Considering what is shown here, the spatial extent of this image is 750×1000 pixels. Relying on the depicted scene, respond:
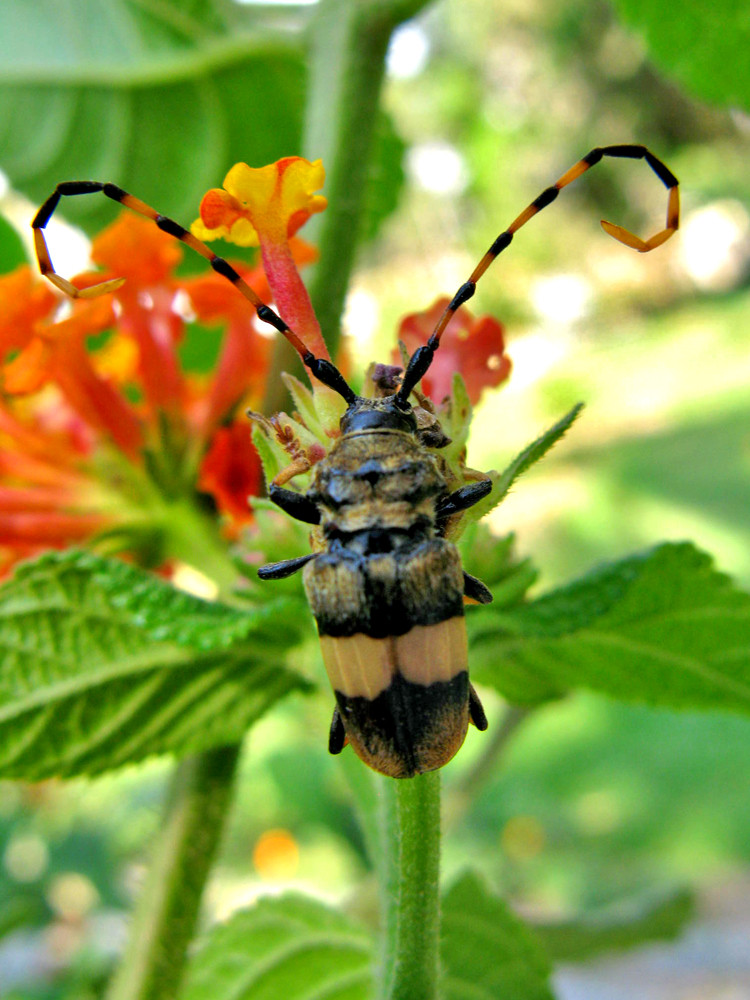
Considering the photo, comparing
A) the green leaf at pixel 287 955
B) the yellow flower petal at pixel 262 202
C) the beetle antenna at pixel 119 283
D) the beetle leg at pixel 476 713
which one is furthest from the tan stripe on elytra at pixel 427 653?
the green leaf at pixel 287 955

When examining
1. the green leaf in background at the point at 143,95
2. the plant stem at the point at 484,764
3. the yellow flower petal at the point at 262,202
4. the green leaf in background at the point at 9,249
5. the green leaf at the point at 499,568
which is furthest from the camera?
the plant stem at the point at 484,764

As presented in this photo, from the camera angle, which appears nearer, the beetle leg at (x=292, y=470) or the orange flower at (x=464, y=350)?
the beetle leg at (x=292, y=470)

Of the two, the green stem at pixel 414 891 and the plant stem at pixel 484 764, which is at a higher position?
the plant stem at pixel 484 764

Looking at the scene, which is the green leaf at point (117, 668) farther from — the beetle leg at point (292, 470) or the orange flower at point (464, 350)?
the orange flower at point (464, 350)

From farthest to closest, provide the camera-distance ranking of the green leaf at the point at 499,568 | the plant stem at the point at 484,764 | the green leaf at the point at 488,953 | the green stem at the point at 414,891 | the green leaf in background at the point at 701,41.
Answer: the plant stem at the point at 484,764
the green leaf in background at the point at 701,41
the green leaf at the point at 488,953
the green leaf at the point at 499,568
the green stem at the point at 414,891

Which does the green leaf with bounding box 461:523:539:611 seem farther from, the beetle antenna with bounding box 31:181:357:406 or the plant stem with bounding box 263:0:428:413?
the plant stem with bounding box 263:0:428:413

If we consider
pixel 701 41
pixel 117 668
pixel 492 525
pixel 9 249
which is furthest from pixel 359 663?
pixel 492 525

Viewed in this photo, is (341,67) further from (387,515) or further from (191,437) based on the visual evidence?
(387,515)
